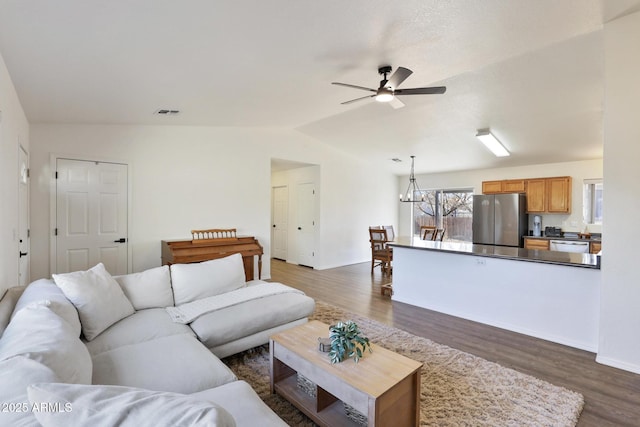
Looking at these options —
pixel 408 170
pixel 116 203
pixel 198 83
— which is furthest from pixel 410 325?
pixel 408 170

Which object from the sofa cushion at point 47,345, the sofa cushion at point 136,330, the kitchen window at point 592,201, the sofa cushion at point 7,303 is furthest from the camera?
the kitchen window at point 592,201

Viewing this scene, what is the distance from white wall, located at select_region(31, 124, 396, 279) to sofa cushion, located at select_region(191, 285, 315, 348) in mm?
2581

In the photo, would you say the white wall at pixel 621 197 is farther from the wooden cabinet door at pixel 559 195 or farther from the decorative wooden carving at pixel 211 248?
the decorative wooden carving at pixel 211 248

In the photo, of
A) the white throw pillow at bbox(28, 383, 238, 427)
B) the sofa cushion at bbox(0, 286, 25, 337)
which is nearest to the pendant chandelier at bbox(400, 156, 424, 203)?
the sofa cushion at bbox(0, 286, 25, 337)

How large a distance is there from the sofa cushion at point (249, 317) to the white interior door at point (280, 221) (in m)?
4.61

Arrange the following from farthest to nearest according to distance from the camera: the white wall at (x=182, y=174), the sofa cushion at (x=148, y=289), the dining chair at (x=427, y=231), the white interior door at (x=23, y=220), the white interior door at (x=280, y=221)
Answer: the white interior door at (x=280, y=221) < the dining chair at (x=427, y=231) < the white wall at (x=182, y=174) < the white interior door at (x=23, y=220) < the sofa cushion at (x=148, y=289)

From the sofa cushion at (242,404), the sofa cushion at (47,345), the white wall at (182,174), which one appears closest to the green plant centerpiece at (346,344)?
the sofa cushion at (242,404)

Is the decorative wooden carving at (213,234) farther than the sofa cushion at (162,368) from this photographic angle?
Yes

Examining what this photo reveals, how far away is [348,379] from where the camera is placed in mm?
1656

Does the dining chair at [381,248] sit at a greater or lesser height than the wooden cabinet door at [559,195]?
lesser

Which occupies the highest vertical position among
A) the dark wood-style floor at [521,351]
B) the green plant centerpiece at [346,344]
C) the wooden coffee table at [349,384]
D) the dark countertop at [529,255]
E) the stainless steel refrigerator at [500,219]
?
the stainless steel refrigerator at [500,219]

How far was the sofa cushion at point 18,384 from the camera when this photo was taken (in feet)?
2.70

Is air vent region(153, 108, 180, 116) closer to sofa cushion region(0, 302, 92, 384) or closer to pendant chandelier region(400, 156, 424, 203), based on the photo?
sofa cushion region(0, 302, 92, 384)

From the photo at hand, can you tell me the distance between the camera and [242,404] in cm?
142
